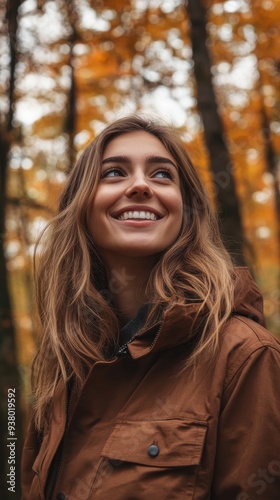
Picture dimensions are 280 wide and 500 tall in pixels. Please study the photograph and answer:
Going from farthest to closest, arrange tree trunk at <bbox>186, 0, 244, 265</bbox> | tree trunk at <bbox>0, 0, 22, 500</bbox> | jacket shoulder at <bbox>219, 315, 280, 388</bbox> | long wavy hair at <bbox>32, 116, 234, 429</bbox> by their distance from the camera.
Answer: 1. tree trunk at <bbox>0, 0, 22, 500</bbox>
2. tree trunk at <bbox>186, 0, 244, 265</bbox>
3. long wavy hair at <bbox>32, 116, 234, 429</bbox>
4. jacket shoulder at <bbox>219, 315, 280, 388</bbox>

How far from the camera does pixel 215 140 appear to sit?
5125 mm

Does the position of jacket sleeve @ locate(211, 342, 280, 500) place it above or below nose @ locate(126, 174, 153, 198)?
below

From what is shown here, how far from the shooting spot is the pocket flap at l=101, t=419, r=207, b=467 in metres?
2.01

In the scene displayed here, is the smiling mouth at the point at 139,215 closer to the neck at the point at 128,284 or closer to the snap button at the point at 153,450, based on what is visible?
the neck at the point at 128,284

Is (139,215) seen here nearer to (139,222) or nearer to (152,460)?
(139,222)

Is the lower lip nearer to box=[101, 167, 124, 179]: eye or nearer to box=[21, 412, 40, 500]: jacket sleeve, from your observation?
box=[101, 167, 124, 179]: eye

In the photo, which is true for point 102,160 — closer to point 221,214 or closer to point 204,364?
point 204,364

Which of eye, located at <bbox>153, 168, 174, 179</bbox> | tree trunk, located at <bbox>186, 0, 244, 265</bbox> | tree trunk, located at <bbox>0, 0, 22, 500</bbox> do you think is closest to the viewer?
eye, located at <bbox>153, 168, 174, 179</bbox>

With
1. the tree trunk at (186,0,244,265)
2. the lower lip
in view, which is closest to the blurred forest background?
the tree trunk at (186,0,244,265)

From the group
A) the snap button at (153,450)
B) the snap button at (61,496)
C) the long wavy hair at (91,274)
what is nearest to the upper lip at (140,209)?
the long wavy hair at (91,274)

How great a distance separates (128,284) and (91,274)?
11.5 inches

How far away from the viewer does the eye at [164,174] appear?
2709 millimetres

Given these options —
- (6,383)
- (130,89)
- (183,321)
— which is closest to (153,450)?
(183,321)

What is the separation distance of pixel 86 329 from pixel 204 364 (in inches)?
33.1
